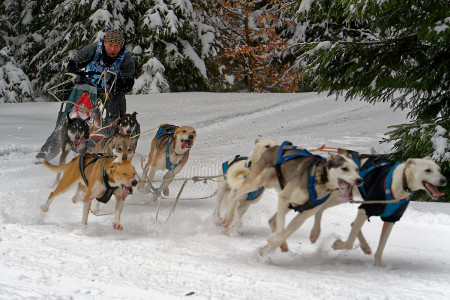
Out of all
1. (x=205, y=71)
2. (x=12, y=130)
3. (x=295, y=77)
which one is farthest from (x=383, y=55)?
(x=295, y=77)

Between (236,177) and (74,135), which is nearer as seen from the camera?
(236,177)

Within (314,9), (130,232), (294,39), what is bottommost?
(130,232)

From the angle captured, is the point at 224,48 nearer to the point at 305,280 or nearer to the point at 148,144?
the point at 148,144

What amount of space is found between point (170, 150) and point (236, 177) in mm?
1872

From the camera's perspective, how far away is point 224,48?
19156 mm

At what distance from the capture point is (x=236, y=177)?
5.22m

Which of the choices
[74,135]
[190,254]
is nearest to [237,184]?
[190,254]

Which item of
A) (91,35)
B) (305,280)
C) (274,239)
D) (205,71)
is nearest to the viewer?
(305,280)

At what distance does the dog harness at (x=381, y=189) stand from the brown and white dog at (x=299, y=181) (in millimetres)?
283

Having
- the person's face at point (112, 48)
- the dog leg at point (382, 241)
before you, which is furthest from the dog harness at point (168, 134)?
the dog leg at point (382, 241)

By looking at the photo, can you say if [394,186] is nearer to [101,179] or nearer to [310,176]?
[310,176]

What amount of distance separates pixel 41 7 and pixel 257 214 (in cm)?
1611

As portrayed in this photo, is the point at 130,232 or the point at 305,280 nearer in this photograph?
the point at 305,280

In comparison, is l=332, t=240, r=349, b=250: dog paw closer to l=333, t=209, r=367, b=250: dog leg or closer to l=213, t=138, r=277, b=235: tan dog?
l=333, t=209, r=367, b=250: dog leg
